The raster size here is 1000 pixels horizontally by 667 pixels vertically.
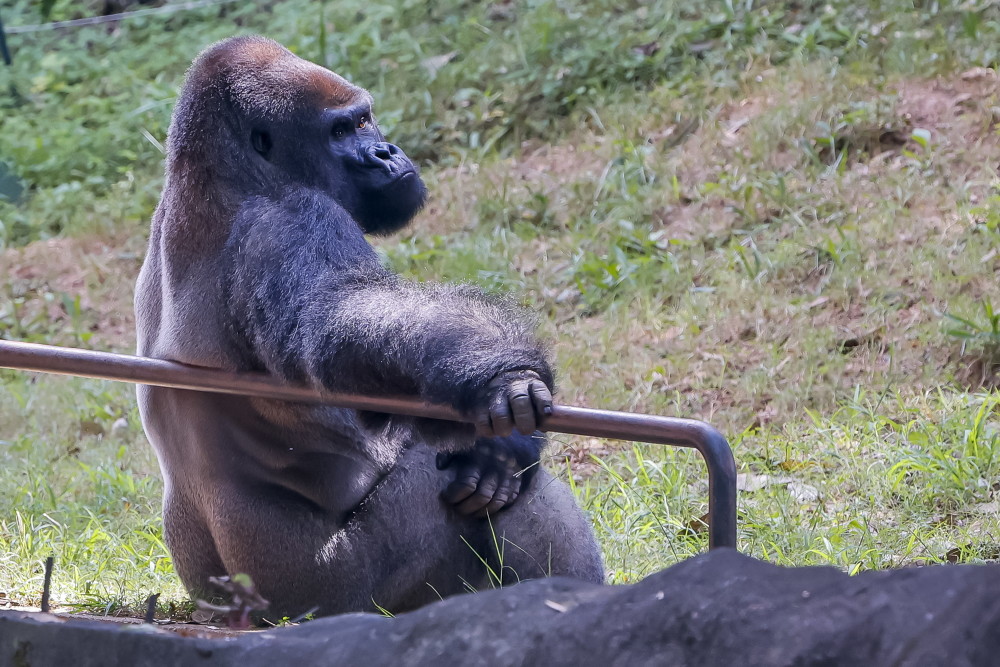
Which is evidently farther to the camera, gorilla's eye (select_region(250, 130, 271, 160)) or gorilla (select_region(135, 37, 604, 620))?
gorilla's eye (select_region(250, 130, 271, 160))

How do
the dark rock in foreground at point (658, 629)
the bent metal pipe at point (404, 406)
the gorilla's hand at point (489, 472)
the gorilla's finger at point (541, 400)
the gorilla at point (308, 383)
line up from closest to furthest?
the dark rock in foreground at point (658, 629), the bent metal pipe at point (404, 406), the gorilla's finger at point (541, 400), the gorilla at point (308, 383), the gorilla's hand at point (489, 472)

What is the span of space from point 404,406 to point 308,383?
437 mm

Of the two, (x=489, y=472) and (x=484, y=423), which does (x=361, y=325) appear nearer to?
(x=484, y=423)

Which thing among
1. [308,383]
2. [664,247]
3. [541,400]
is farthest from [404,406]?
[664,247]

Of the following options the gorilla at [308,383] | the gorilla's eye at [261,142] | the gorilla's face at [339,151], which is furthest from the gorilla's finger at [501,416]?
the gorilla's eye at [261,142]

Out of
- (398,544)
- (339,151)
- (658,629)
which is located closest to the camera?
(658,629)

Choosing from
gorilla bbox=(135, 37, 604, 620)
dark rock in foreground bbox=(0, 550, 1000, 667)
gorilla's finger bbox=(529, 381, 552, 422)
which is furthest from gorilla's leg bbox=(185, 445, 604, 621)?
dark rock in foreground bbox=(0, 550, 1000, 667)

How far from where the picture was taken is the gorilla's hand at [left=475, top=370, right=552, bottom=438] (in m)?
2.53

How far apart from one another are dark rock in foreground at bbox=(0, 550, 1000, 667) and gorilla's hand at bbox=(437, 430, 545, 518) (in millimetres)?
1441

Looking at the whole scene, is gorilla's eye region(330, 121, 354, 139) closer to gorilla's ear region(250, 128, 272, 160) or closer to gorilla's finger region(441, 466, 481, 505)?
gorilla's ear region(250, 128, 272, 160)

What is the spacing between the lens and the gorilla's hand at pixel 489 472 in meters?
3.34

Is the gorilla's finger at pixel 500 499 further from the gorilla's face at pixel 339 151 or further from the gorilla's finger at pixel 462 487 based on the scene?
the gorilla's face at pixel 339 151

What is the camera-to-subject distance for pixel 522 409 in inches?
99.4

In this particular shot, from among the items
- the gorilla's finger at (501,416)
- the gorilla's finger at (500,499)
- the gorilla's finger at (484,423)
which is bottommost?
the gorilla's finger at (500,499)
